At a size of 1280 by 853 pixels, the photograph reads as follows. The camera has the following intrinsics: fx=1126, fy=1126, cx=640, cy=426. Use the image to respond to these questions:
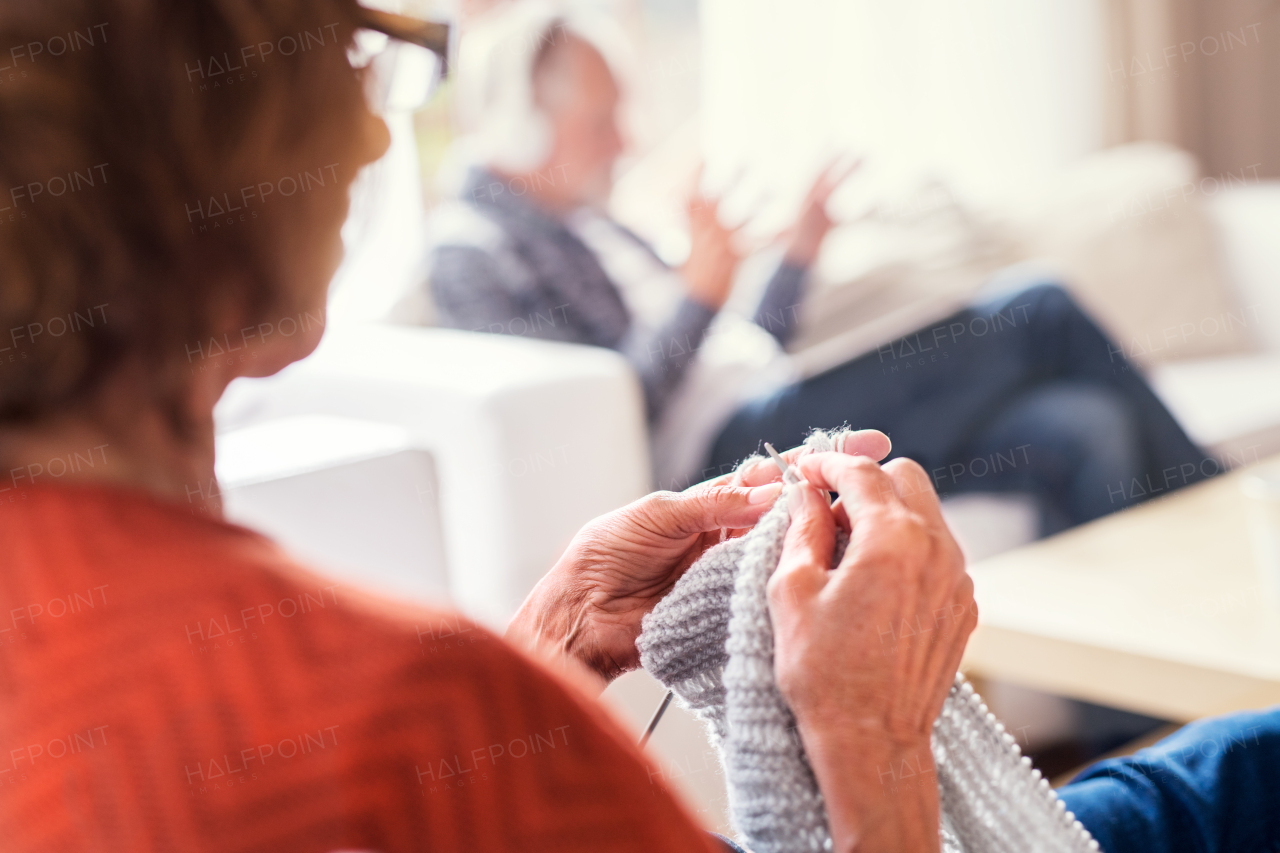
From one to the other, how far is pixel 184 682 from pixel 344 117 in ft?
0.72

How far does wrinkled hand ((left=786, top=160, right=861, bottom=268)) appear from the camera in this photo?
1.97 meters

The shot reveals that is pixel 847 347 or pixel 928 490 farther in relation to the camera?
pixel 847 347

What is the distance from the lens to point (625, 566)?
2.40 ft

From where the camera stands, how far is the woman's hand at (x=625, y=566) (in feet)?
2.30

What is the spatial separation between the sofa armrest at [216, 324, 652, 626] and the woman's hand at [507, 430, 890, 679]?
667mm

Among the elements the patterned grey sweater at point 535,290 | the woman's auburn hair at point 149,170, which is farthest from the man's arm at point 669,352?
the woman's auburn hair at point 149,170

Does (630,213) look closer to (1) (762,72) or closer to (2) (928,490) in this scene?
(1) (762,72)

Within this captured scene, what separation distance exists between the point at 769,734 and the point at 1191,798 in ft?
1.16

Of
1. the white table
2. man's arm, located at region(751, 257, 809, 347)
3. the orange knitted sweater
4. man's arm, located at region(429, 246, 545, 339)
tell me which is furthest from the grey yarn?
man's arm, located at region(751, 257, 809, 347)

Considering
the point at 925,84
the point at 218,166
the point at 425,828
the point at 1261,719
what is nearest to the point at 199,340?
the point at 218,166

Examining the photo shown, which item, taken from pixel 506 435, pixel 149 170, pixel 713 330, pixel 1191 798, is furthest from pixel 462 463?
pixel 149 170

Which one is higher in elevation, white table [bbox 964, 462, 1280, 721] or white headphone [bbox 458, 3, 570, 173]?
white headphone [bbox 458, 3, 570, 173]

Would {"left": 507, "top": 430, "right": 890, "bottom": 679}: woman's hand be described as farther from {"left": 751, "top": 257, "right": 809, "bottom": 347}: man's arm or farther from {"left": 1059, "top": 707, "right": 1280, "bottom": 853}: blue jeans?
{"left": 751, "top": 257, "right": 809, "bottom": 347}: man's arm

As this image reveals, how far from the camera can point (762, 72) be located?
291 centimetres
